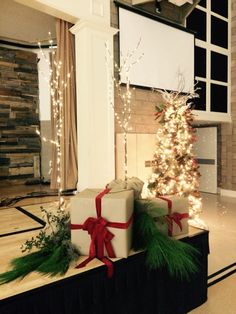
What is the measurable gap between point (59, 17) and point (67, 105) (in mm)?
1112

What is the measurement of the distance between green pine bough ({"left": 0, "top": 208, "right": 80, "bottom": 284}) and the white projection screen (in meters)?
2.79

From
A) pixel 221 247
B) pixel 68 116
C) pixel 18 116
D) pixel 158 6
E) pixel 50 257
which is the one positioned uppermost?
pixel 158 6

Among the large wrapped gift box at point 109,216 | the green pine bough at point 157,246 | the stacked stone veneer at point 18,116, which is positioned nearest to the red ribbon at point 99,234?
the large wrapped gift box at point 109,216

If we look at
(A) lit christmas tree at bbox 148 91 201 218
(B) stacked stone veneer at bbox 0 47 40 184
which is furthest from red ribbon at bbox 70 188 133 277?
(B) stacked stone veneer at bbox 0 47 40 184

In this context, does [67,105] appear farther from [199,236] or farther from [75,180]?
[199,236]

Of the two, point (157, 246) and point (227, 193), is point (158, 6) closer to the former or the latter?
point (227, 193)

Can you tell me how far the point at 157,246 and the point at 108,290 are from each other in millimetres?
336

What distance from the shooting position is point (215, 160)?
5836 mm

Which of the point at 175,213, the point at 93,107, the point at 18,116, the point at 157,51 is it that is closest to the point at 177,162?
the point at 93,107

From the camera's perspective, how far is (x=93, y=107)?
356cm

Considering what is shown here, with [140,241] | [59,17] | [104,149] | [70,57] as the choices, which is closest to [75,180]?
[104,149]

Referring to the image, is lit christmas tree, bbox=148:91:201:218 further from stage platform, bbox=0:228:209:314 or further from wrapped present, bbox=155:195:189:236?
wrapped present, bbox=155:195:189:236

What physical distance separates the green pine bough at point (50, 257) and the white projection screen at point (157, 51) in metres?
2.79

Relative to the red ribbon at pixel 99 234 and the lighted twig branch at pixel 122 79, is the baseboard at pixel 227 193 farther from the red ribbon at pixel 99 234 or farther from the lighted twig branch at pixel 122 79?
the red ribbon at pixel 99 234
